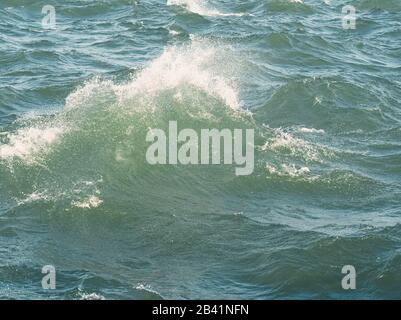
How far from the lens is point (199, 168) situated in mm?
20422

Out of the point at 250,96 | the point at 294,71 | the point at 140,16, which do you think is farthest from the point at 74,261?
the point at 140,16

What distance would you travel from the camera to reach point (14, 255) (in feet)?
51.6

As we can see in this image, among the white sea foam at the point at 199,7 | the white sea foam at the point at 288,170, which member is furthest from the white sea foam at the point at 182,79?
the white sea foam at the point at 199,7

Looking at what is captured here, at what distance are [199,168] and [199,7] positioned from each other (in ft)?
61.3

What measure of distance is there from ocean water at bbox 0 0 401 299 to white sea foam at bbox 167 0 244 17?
10.5 ft

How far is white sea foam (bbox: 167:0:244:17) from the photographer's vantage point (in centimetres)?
3650

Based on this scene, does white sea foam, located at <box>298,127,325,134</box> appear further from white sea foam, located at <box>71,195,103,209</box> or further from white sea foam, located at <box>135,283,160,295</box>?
white sea foam, located at <box>135,283,160,295</box>

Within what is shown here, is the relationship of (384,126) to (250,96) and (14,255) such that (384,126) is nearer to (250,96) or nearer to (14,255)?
(250,96)

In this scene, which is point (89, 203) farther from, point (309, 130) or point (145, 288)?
point (309, 130)

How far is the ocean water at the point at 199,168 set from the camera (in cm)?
1535

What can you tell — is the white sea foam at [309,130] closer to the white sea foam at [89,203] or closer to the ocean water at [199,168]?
the ocean water at [199,168]

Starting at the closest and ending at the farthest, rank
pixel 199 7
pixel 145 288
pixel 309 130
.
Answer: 1. pixel 145 288
2. pixel 309 130
3. pixel 199 7

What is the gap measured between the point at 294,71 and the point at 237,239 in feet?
43.0

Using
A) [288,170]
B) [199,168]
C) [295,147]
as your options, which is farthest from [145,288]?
[295,147]
